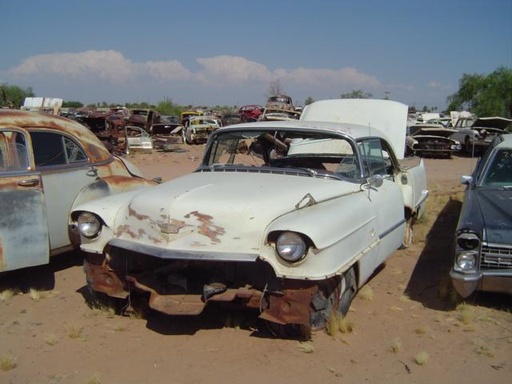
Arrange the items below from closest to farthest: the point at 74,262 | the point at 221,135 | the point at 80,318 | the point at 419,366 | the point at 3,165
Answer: the point at 419,366 < the point at 80,318 < the point at 3,165 < the point at 221,135 < the point at 74,262

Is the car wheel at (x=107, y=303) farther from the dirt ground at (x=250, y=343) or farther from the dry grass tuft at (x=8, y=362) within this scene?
the dry grass tuft at (x=8, y=362)

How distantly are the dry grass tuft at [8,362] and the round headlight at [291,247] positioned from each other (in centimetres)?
197

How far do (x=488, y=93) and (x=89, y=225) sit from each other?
43.7 metres

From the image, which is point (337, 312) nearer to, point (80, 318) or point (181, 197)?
point (181, 197)

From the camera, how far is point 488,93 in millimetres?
42094

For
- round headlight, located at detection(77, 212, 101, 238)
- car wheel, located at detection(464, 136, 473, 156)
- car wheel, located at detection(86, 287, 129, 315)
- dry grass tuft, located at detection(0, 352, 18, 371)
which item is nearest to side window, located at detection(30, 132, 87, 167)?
round headlight, located at detection(77, 212, 101, 238)

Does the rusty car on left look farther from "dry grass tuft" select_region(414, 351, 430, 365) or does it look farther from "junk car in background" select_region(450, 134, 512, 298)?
"junk car in background" select_region(450, 134, 512, 298)

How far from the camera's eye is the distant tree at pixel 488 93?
1586 inches

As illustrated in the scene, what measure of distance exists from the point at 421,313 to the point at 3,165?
4.02 m

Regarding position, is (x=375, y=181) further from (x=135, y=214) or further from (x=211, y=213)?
(x=135, y=214)

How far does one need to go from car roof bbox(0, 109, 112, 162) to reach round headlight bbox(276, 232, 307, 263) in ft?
10.3

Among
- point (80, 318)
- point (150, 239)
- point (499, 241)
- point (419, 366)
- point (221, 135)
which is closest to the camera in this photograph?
point (419, 366)

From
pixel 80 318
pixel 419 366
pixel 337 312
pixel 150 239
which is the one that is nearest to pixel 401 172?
pixel 337 312

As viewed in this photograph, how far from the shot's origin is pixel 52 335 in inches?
157
